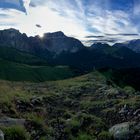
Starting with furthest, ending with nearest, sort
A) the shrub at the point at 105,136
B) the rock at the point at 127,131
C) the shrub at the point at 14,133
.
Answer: the shrub at the point at 105,136
the rock at the point at 127,131
the shrub at the point at 14,133

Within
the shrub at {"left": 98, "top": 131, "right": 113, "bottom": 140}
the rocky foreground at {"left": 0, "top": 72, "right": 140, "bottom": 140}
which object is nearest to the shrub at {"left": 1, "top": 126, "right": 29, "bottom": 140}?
the rocky foreground at {"left": 0, "top": 72, "right": 140, "bottom": 140}

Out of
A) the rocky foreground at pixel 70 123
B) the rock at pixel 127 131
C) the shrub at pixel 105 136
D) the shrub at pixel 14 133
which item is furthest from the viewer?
the shrub at pixel 105 136

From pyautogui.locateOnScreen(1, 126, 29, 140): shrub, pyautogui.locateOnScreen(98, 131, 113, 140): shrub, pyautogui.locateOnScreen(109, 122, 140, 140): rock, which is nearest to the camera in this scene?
pyautogui.locateOnScreen(1, 126, 29, 140): shrub

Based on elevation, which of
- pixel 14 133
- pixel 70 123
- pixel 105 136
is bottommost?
pixel 105 136

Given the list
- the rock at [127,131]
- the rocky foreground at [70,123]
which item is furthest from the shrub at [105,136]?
the rock at [127,131]

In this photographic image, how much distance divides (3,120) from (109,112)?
39.1 ft

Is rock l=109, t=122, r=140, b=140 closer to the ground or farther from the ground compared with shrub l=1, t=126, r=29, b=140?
closer to the ground

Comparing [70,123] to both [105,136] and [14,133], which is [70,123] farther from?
[14,133]

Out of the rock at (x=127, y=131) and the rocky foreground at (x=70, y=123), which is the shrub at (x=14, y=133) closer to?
the rocky foreground at (x=70, y=123)

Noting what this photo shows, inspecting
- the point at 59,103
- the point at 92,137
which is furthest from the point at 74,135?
the point at 59,103

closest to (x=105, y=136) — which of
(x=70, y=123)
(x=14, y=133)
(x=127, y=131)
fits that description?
(x=127, y=131)

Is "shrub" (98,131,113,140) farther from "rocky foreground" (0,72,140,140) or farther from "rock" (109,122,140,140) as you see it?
"rock" (109,122,140,140)

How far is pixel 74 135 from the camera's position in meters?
23.5

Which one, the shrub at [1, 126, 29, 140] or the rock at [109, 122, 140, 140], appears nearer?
the shrub at [1, 126, 29, 140]
